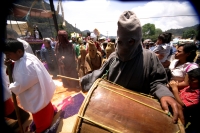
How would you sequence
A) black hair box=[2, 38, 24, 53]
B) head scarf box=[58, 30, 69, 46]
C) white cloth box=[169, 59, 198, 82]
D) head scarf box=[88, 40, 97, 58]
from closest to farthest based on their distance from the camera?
black hair box=[2, 38, 24, 53]
white cloth box=[169, 59, 198, 82]
head scarf box=[88, 40, 97, 58]
head scarf box=[58, 30, 69, 46]

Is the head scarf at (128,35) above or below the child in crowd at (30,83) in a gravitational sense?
above

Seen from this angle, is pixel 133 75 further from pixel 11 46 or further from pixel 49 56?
pixel 49 56

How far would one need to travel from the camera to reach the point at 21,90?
2.02 meters

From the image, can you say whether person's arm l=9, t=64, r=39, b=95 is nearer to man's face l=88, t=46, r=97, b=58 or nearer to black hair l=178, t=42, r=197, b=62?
man's face l=88, t=46, r=97, b=58

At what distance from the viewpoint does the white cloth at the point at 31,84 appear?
1.96m

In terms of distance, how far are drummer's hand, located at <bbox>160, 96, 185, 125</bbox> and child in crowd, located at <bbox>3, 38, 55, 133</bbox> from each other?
7.02ft

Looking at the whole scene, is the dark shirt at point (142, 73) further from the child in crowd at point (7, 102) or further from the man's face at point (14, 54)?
the child in crowd at point (7, 102)

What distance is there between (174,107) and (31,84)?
2.31m

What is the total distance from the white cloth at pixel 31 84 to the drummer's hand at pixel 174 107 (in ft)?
7.02

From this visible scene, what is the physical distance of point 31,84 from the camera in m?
2.09

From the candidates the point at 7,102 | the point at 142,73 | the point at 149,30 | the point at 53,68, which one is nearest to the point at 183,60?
the point at 142,73

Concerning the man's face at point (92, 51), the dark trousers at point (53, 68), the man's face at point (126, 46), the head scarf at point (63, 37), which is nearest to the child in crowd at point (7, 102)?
the head scarf at point (63, 37)

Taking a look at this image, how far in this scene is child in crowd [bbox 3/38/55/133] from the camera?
196 cm

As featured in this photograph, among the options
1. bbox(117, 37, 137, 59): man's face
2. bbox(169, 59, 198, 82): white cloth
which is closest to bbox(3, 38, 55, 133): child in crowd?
bbox(117, 37, 137, 59): man's face
